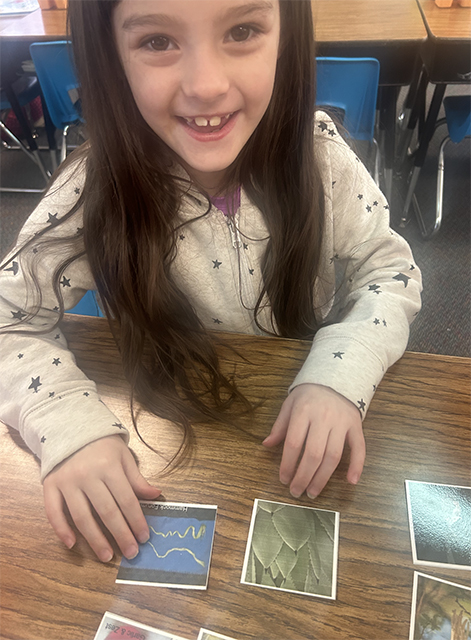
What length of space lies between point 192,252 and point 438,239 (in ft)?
5.32

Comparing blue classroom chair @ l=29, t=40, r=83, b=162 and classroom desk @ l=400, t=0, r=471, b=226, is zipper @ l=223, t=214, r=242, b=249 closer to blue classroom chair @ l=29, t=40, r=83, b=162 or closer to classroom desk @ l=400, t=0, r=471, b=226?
blue classroom chair @ l=29, t=40, r=83, b=162

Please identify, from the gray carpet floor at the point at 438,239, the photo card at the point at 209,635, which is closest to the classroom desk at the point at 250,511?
the photo card at the point at 209,635

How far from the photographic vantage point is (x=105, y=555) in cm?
44

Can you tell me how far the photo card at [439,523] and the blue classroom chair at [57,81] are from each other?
60.5 inches

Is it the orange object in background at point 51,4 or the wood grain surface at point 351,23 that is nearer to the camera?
the wood grain surface at point 351,23

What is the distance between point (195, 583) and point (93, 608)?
93mm

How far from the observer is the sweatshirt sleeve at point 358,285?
563 millimetres

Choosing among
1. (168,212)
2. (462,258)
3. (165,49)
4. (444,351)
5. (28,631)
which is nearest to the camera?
(28,631)

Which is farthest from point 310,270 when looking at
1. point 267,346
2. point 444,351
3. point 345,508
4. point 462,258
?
point 462,258

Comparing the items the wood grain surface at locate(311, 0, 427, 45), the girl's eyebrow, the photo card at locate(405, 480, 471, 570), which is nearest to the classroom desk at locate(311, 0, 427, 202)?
the wood grain surface at locate(311, 0, 427, 45)

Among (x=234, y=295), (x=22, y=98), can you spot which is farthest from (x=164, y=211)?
(x=22, y=98)

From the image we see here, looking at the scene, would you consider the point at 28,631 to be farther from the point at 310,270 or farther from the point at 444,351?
the point at 444,351

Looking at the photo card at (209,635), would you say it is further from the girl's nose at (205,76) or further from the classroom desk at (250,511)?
the girl's nose at (205,76)

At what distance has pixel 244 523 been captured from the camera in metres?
0.45
